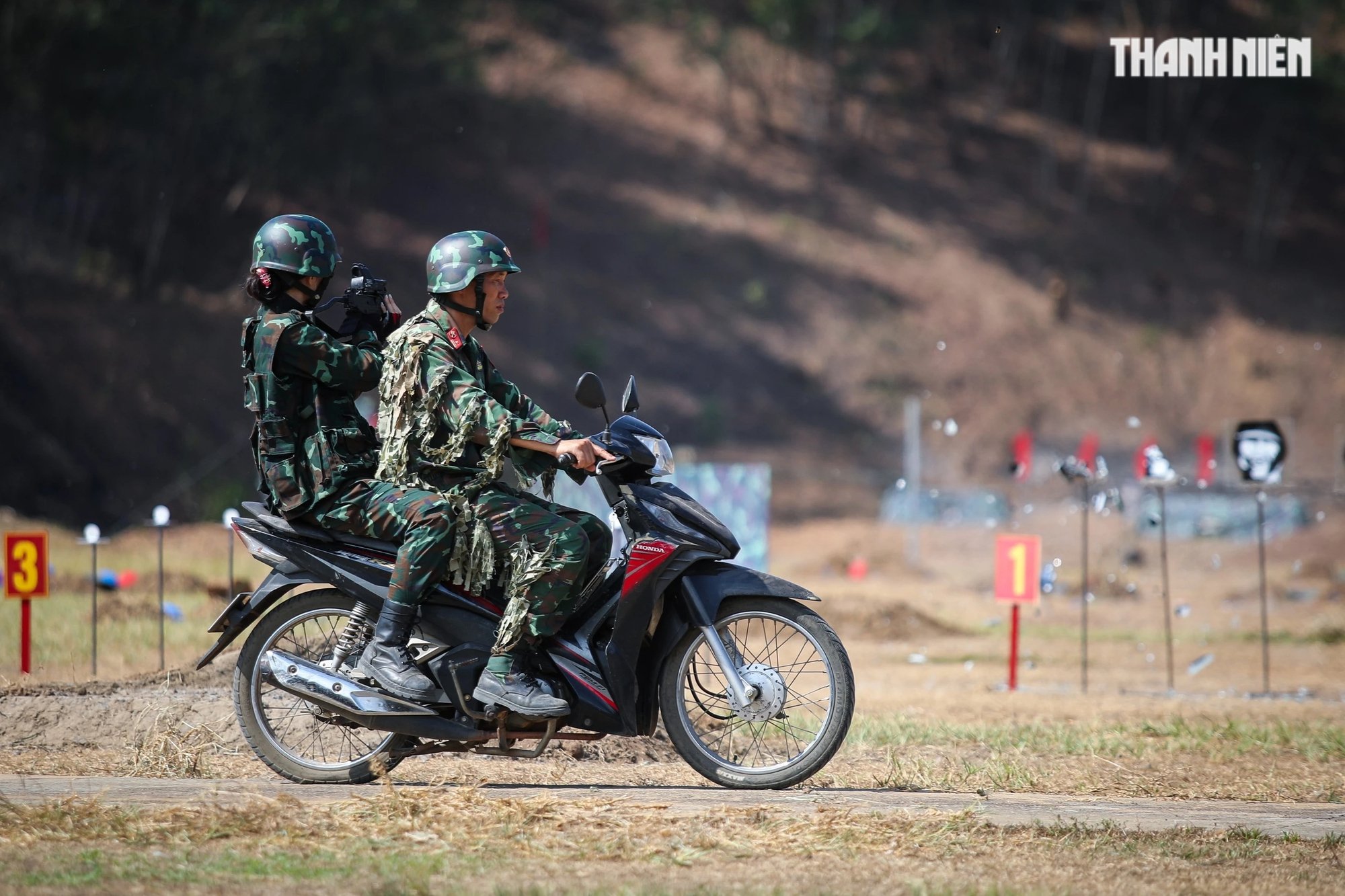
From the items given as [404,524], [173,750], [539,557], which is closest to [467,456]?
[404,524]

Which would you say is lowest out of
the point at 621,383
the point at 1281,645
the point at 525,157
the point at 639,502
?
the point at 1281,645

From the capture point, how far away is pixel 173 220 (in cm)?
3484

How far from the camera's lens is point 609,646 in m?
5.70

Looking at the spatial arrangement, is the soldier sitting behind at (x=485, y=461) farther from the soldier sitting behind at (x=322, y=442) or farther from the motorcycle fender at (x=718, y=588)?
the motorcycle fender at (x=718, y=588)

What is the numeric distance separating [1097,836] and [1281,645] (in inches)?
523

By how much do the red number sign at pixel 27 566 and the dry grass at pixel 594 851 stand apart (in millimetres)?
4966

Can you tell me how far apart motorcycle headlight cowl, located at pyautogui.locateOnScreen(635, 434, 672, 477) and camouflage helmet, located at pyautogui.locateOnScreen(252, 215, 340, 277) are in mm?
1406

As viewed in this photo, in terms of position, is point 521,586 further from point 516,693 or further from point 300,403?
point 300,403

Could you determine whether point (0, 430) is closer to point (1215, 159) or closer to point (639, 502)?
point (639, 502)

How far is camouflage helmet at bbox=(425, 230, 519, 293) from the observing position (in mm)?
5844

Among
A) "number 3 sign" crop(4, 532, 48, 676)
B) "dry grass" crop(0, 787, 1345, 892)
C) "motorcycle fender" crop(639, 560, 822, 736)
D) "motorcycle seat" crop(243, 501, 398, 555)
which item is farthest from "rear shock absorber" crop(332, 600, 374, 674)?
"number 3 sign" crop(4, 532, 48, 676)

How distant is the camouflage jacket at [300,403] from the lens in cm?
575

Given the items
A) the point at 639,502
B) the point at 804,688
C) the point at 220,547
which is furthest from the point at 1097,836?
the point at 220,547

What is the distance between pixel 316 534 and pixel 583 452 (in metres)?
1.15
